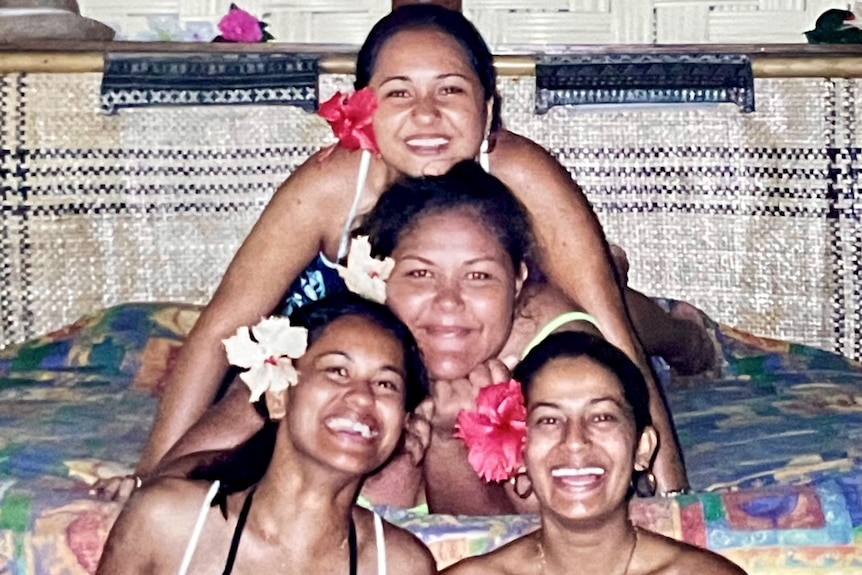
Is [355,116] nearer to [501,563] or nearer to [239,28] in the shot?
[501,563]

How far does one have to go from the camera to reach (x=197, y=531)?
1256 mm

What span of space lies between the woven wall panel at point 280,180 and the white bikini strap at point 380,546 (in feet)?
3.04

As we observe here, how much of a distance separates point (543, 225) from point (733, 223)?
2.34 ft

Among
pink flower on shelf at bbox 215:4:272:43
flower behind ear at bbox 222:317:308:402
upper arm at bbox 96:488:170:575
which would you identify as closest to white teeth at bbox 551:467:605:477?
flower behind ear at bbox 222:317:308:402

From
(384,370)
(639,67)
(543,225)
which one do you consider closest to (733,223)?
(639,67)

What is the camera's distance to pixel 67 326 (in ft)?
6.82

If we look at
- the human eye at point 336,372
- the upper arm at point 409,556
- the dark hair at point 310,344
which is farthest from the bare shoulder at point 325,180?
the upper arm at point 409,556

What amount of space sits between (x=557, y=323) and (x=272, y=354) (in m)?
0.30

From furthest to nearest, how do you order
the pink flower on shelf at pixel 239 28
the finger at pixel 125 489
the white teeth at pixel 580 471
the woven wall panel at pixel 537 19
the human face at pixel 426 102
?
1. the woven wall panel at pixel 537 19
2. the pink flower on shelf at pixel 239 28
3. the human face at pixel 426 102
4. the finger at pixel 125 489
5. the white teeth at pixel 580 471

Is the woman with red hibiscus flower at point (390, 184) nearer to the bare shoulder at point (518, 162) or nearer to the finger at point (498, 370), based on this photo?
the bare shoulder at point (518, 162)

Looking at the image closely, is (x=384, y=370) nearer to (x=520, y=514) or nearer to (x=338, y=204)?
(x=520, y=514)

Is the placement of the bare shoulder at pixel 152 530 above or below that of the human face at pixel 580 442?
below

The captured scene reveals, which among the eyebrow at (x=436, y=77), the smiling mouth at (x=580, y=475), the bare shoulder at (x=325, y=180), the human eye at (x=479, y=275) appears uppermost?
the eyebrow at (x=436, y=77)

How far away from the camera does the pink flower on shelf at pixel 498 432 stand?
4.14ft
